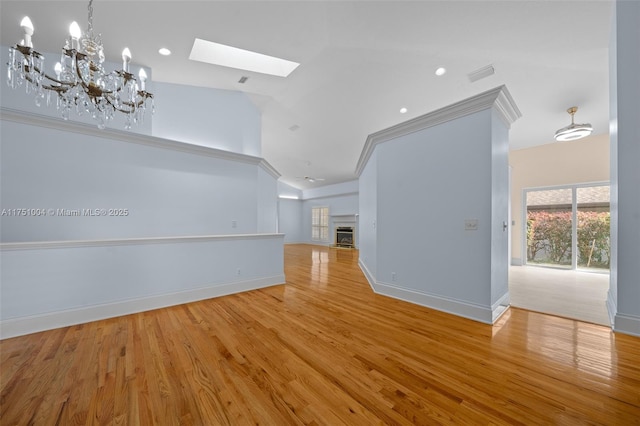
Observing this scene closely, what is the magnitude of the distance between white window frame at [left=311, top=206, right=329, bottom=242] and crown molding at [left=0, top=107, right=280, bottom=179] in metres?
6.68

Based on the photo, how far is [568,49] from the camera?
2861 millimetres

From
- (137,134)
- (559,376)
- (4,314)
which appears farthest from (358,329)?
(137,134)

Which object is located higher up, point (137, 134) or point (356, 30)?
point (356, 30)

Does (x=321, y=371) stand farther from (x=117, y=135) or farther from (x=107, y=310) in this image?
(x=117, y=135)

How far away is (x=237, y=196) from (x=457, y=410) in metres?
4.58

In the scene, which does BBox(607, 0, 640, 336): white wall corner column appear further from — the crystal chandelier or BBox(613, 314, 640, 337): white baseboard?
the crystal chandelier

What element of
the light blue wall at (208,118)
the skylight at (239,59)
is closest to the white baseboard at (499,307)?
the skylight at (239,59)

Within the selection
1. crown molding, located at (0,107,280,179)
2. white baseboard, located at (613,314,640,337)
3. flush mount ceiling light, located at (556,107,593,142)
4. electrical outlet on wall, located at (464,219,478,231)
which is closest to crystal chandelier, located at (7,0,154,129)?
crown molding, located at (0,107,280,179)

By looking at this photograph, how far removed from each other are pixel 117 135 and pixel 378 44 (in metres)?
4.05

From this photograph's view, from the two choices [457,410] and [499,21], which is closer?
[457,410]

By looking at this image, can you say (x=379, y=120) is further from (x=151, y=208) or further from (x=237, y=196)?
(x=151, y=208)

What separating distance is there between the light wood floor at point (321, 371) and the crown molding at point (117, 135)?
259 cm

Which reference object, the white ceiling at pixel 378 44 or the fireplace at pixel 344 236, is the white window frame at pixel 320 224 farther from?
the white ceiling at pixel 378 44

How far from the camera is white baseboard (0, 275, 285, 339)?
2295 millimetres
